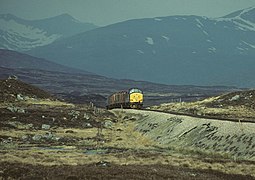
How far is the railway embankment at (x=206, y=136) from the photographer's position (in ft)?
124

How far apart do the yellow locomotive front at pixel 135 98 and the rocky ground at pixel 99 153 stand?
12328 mm

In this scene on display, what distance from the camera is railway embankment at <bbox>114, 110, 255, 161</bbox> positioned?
124 ft

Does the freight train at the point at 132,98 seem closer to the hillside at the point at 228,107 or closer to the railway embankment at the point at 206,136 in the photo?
the hillside at the point at 228,107

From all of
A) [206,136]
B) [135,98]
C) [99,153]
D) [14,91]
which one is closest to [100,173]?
[99,153]

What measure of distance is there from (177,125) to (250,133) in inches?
649

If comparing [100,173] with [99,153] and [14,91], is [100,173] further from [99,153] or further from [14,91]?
[14,91]

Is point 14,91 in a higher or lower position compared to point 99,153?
higher

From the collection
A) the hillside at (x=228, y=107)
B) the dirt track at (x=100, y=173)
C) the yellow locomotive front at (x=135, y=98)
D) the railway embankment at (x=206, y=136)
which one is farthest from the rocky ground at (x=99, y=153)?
the hillside at (x=228, y=107)

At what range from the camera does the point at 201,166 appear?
32.6 m

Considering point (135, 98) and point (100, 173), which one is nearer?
point (100, 173)

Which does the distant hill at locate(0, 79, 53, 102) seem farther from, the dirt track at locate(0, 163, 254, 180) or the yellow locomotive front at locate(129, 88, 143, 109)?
the dirt track at locate(0, 163, 254, 180)

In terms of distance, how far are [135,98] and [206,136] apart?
58.3 meters

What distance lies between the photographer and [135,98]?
10200cm

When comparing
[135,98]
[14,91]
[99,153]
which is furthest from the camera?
[14,91]
